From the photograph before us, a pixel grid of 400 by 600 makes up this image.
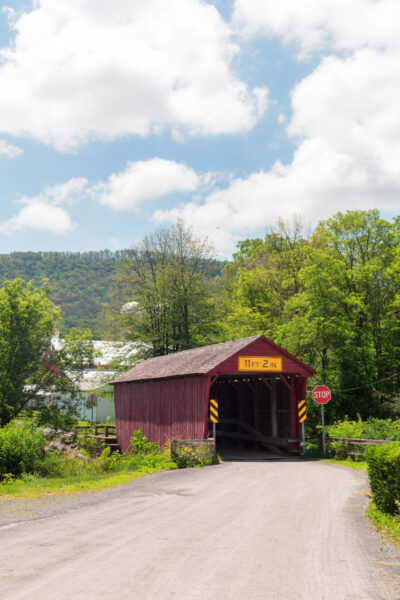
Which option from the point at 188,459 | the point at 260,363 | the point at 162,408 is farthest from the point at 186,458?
the point at 162,408

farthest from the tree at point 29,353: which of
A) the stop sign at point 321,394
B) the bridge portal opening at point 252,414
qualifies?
the stop sign at point 321,394

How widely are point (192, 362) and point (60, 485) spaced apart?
8.92m

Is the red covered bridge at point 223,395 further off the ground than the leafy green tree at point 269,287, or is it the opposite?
the leafy green tree at point 269,287

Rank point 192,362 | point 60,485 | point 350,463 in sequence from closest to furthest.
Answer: point 60,485 < point 350,463 < point 192,362

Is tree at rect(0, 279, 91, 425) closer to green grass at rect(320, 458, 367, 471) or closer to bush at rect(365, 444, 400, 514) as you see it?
green grass at rect(320, 458, 367, 471)

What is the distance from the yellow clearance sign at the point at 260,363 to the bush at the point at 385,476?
10488 millimetres

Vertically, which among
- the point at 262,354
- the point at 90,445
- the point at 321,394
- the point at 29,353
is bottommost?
the point at 90,445

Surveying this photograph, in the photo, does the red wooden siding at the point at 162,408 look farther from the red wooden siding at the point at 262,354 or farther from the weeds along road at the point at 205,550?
the weeds along road at the point at 205,550

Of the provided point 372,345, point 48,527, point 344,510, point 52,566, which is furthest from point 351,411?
point 52,566

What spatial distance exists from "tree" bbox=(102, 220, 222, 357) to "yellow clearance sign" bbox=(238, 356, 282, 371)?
1910cm

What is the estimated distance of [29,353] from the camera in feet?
96.5

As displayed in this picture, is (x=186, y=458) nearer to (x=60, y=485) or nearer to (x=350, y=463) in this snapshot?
(x=60, y=485)

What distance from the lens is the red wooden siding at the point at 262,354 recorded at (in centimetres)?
2008

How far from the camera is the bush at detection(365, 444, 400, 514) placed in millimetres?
8812
